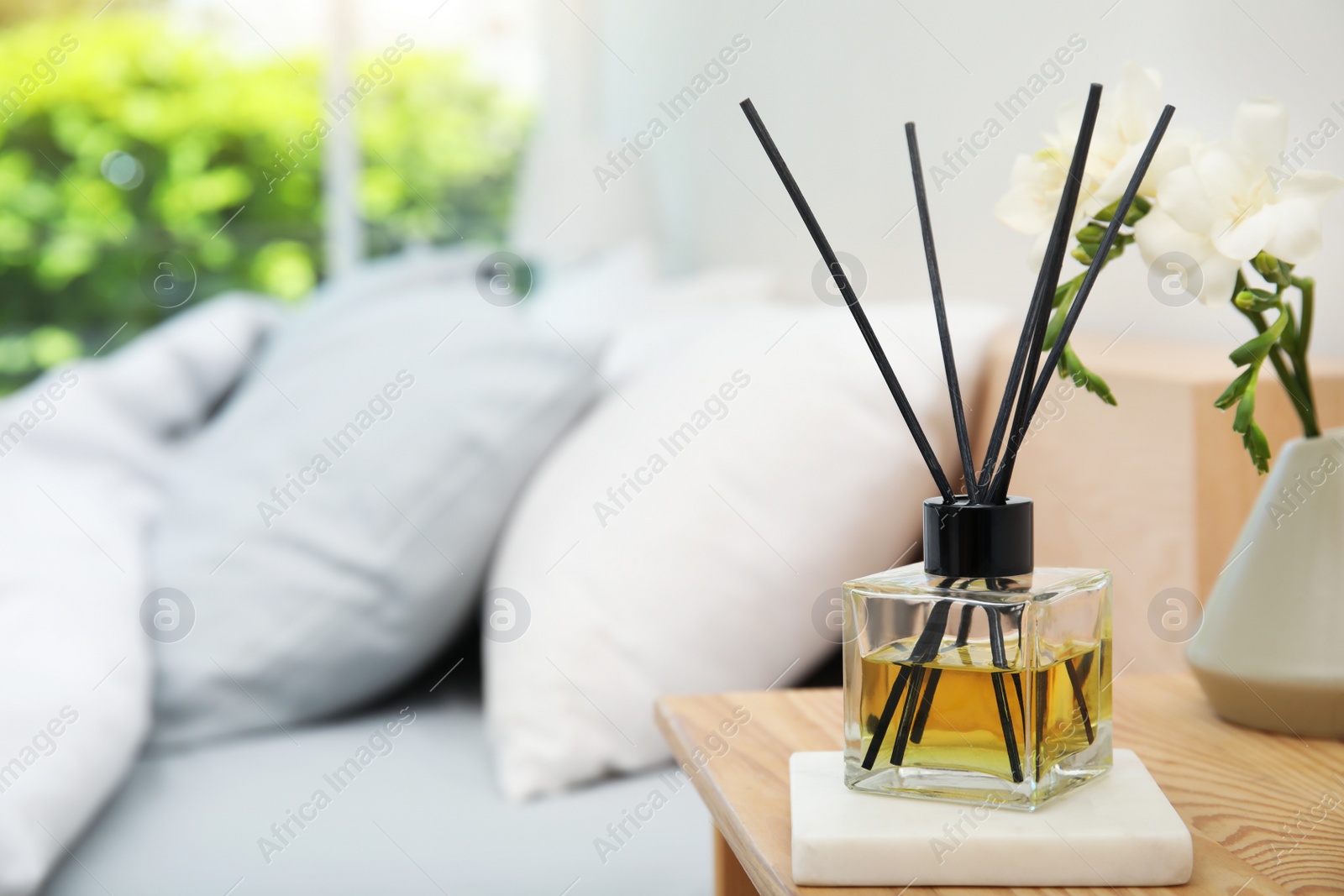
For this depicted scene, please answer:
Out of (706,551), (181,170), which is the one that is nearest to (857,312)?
(706,551)

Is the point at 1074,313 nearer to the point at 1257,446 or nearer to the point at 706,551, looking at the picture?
the point at 1257,446

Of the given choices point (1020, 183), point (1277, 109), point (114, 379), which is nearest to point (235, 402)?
point (114, 379)

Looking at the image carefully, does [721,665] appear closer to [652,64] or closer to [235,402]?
[235,402]

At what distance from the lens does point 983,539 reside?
0.45 meters

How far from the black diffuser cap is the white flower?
167 millimetres

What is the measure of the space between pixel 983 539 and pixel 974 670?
0.05 meters

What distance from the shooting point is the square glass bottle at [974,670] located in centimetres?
43

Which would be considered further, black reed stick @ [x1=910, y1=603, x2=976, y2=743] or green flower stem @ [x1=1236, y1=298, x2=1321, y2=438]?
green flower stem @ [x1=1236, y1=298, x2=1321, y2=438]

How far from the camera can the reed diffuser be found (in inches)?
17.1

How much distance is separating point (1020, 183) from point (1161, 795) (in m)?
0.31

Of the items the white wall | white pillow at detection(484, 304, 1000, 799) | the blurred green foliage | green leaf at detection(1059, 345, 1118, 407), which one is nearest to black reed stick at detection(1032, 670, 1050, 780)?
green leaf at detection(1059, 345, 1118, 407)

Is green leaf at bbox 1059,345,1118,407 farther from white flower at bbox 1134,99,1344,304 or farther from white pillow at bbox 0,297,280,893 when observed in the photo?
white pillow at bbox 0,297,280,893

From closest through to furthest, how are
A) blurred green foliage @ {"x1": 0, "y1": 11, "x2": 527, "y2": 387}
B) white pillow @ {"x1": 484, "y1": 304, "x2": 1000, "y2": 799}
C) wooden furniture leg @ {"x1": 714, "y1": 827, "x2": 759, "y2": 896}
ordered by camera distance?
wooden furniture leg @ {"x1": 714, "y1": 827, "x2": 759, "y2": 896} → white pillow @ {"x1": 484, "y1": 304, "x2": 1000, "y2": 799} → blurred green foliage @ {"x1": 0, "y1": 11, "x2": 527, "y2": 387}

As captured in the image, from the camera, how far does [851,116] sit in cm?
155
